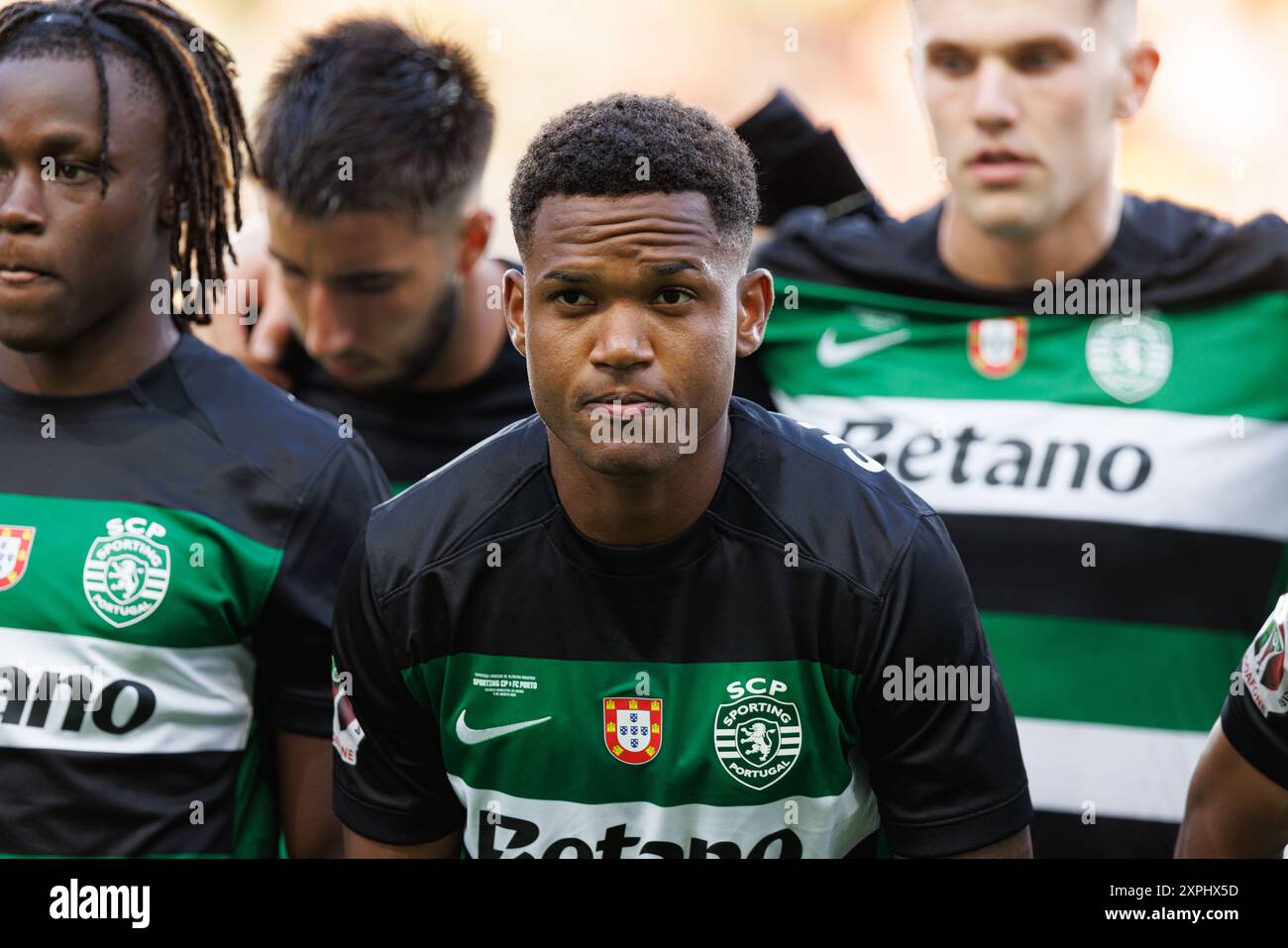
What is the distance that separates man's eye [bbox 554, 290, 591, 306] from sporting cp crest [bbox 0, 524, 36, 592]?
0.98m

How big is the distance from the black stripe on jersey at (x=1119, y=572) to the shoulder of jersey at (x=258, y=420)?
1.36 meters

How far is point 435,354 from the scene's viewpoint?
3.65 meters

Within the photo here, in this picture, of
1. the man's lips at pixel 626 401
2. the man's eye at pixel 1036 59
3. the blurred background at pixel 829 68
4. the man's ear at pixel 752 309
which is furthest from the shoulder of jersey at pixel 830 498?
the blurred background at pixel 829 68

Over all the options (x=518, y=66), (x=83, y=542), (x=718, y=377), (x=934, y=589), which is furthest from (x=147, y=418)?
(x=518, y=66)

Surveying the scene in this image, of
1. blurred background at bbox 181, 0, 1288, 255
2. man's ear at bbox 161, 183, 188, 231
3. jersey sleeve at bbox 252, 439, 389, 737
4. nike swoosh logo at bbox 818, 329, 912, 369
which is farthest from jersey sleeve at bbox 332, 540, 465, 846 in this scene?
blurred background at bbox 181, 0, 1288, 255

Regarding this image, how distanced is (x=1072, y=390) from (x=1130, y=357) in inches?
5.5

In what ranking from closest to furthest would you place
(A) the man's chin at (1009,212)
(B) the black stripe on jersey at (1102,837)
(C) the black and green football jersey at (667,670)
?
(C) the black and green football jersey at (667,670) → (B) the black stripe on jersey at (1102,837) → (A) the man's chin at (1009,212)

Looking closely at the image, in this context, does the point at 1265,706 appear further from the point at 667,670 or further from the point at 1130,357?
the point at 1130,357

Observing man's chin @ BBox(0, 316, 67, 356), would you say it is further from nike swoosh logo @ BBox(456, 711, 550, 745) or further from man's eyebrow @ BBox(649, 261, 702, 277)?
man's eyebrow @ BBox(649, 261, 702, 277)

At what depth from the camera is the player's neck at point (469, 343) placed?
144 inches

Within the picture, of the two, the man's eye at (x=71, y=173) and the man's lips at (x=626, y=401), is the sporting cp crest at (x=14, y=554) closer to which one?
the man's eye at (x=71, y=173)

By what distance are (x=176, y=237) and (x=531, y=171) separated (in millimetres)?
822

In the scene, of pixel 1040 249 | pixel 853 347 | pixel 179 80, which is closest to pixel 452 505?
pixel 179 80

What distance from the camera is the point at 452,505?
2.57m
